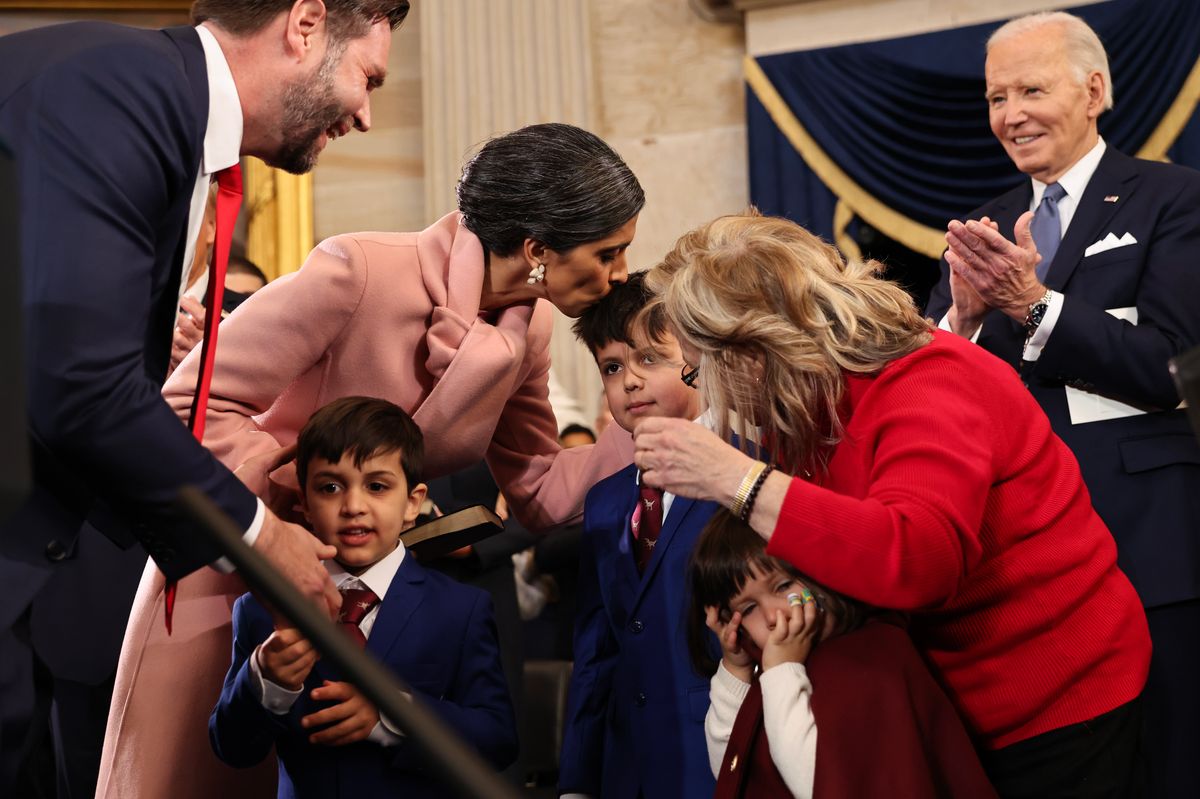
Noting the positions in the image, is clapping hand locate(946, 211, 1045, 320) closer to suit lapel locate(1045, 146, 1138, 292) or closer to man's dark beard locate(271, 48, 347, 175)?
suit lapel locate(1045, 146, 1138, 292)

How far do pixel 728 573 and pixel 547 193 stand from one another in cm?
95

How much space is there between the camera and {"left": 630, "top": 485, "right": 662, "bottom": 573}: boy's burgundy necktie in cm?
272

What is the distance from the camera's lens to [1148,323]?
2885 mm

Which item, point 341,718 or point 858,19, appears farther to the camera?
point 858,19

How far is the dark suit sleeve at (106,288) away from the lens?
1.74m

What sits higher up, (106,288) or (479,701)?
(106,288)

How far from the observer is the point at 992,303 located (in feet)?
9.55

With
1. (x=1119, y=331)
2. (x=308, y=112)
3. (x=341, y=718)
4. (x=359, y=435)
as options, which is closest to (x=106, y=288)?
(x=308, y=112)

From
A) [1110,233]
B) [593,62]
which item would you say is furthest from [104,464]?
[593,62]

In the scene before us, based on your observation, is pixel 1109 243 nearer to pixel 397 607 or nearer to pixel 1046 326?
pixel 1046 326

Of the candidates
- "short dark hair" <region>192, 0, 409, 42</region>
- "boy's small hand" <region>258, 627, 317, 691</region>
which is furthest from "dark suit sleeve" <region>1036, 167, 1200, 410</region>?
"boy's small hand" <region>258, 627, 317, 691</region>

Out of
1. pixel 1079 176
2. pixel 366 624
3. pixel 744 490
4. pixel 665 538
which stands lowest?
pixel 366 624

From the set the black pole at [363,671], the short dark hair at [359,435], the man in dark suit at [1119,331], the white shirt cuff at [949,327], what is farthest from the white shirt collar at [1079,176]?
the black pole at [363,671]

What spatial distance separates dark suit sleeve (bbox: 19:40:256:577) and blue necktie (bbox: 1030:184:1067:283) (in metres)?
2.03
